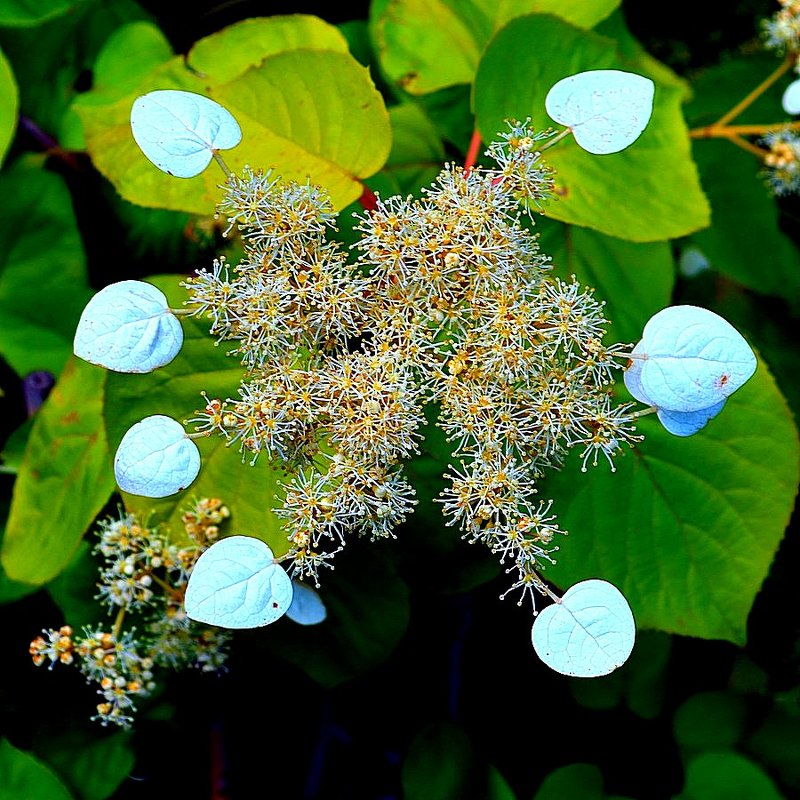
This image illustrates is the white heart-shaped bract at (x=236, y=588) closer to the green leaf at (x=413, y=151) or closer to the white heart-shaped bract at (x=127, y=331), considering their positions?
the white heart-shaped bract at (x=127, y=331)

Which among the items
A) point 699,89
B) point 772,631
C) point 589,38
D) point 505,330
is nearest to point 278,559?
point 505,330

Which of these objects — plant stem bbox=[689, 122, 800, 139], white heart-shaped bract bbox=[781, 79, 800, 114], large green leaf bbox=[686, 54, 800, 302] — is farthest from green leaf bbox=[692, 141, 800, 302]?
white heart-shaped bract bbox=[781, 79, 800, 114]

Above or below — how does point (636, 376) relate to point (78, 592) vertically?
above

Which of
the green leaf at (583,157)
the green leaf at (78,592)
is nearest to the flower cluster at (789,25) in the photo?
the green leaf at (583,157)

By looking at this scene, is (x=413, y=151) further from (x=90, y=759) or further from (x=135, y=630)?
(x=90, y=759)

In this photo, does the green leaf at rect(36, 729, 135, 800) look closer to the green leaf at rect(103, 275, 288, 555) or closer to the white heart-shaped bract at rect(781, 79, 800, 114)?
the green leaf at rect(103, 275, 288, 555)

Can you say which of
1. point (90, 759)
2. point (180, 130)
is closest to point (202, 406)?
point (180, 130)
